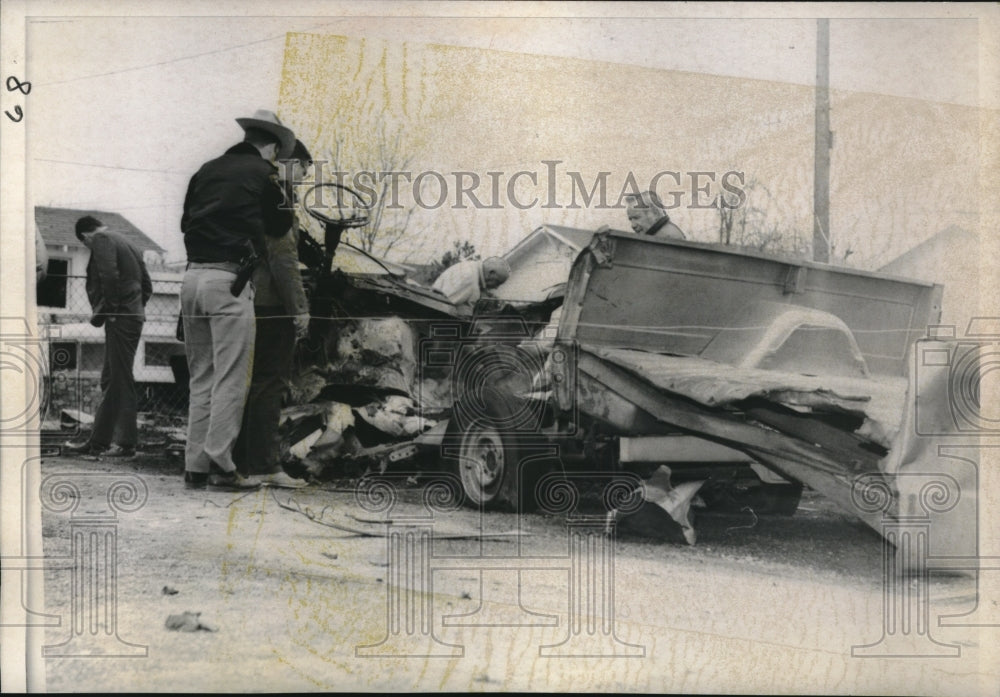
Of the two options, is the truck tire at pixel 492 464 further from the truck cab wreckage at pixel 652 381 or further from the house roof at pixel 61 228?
the house roof at pixel 61 228

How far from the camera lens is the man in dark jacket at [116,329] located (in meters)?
5.57

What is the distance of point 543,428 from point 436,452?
57 centimetres

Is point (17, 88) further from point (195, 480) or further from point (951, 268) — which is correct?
point (951, 268)

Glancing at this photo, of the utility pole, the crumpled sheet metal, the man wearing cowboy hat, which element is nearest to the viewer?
the crumpled sheet metal

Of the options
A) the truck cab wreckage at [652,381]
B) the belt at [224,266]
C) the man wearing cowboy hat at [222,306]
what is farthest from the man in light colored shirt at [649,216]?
the belt at [224,266]

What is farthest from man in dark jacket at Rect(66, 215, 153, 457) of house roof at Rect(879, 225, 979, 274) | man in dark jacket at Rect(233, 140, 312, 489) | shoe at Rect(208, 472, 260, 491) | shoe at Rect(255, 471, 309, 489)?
house roof at Rect(879, 225, 979, 274)

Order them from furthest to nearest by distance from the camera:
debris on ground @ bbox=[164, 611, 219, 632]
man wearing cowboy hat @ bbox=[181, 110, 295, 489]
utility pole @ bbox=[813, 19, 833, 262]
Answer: utility pole @ bbox=[813, 19, 833, 262]
man wearing cowboy hat @ bbox=[181, 110, 295, 489]
debris on ground @ bbox=[164, 611, 219, 632]

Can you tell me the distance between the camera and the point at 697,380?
5285 mm

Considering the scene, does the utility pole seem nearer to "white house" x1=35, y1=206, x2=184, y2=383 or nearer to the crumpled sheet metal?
the crumpled sheet metal

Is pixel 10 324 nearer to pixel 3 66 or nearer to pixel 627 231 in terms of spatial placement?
pixel 3 66

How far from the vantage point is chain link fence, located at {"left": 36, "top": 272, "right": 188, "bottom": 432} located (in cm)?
557

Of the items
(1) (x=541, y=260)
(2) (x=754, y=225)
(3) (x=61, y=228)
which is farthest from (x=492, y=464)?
(3) (x=61, y=228)

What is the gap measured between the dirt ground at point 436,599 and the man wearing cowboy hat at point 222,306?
255 millimetres

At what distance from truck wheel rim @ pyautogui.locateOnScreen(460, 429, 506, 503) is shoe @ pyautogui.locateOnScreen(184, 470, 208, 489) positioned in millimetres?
1342
